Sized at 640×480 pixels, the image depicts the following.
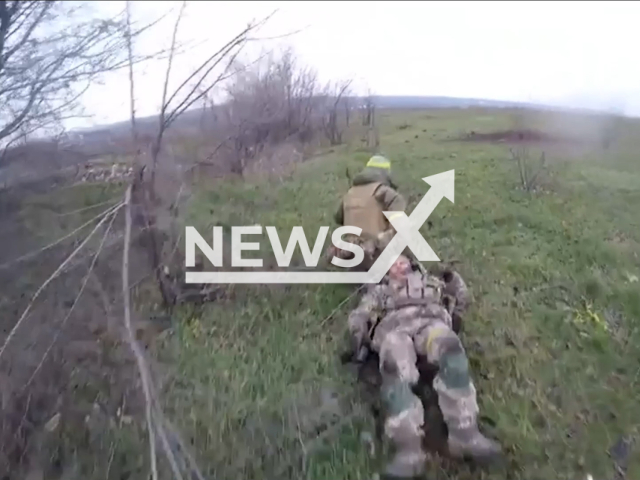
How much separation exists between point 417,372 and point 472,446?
6.8 inches

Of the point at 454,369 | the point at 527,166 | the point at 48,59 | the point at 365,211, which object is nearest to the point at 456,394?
the point at 454,369

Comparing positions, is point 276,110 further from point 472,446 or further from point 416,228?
point 472,446

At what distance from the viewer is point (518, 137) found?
4.26 ft

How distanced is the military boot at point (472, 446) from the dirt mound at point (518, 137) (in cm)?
68

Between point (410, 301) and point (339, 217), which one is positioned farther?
point (339, 217)

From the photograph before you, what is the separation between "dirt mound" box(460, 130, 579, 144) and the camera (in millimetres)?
1239

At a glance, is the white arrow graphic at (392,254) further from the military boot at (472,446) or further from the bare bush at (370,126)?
the military boot at (472,446)

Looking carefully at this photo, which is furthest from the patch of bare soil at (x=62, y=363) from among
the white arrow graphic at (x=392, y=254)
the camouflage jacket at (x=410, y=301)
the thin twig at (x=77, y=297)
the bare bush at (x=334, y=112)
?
the bare bush at (x=334, y=112)

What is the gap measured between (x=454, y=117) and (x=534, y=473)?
2.69ft

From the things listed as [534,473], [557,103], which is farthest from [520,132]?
[534,473]

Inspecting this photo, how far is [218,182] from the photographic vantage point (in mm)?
1235

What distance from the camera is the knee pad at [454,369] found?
0.95 m

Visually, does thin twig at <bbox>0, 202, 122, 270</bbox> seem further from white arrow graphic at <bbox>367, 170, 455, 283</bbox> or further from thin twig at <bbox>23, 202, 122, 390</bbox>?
white arrow graphic at <bbox>367, 170, 455, 283</bbox>

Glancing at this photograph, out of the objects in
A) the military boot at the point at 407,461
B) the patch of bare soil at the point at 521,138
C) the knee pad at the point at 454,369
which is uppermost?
the patch of bare soil at the point at 521,138
